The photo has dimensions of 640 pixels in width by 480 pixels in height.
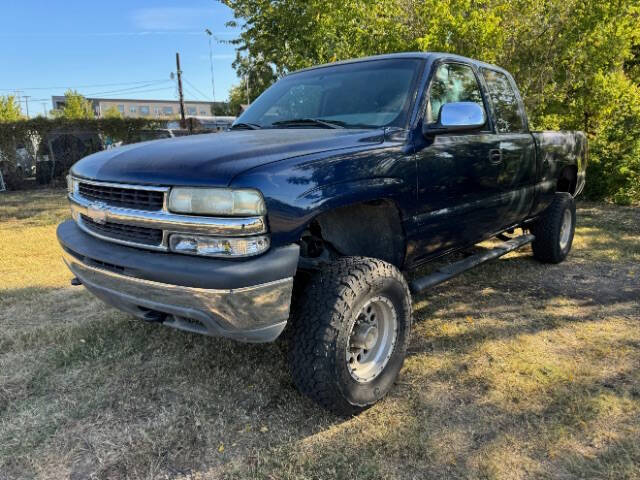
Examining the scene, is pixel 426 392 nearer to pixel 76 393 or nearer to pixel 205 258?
pixel 205 258

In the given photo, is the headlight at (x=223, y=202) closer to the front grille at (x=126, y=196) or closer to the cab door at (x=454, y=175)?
the front grille at (x=126, y=196)

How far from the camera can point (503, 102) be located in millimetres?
4078

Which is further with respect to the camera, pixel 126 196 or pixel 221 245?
pixel 126 196

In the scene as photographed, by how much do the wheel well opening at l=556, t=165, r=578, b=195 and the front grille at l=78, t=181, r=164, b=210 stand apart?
14.3 feet

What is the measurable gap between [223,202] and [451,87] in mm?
2136

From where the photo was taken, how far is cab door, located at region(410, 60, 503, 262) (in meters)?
2.94

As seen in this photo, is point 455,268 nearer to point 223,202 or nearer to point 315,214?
point 315,214

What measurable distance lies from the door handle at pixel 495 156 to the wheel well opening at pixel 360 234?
1.19m

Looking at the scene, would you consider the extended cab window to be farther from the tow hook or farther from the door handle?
the tow hook

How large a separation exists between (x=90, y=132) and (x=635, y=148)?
45.3 ft

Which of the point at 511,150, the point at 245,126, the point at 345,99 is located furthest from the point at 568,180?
the point at 245,126

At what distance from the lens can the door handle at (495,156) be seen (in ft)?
11.6

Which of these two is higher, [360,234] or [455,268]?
[360,234]

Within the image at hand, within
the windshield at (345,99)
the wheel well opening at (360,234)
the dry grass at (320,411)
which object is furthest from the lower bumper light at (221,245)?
the windshield at (345,99)
